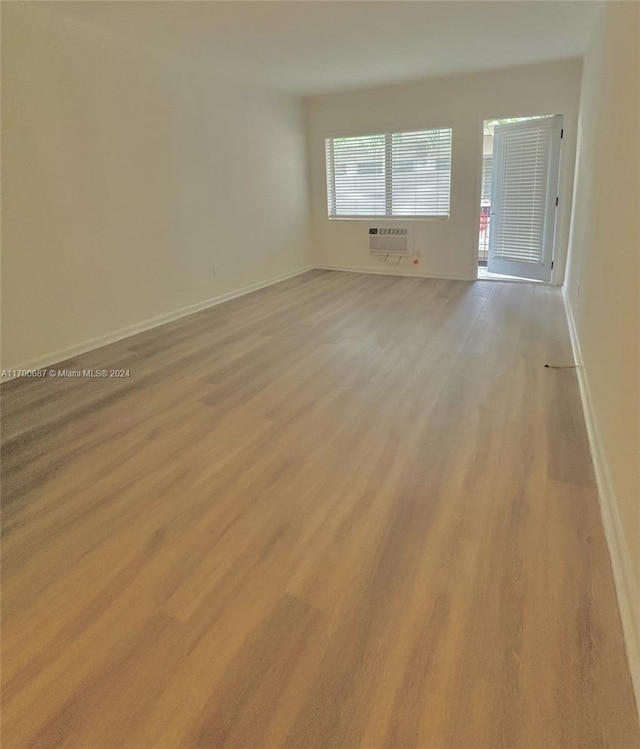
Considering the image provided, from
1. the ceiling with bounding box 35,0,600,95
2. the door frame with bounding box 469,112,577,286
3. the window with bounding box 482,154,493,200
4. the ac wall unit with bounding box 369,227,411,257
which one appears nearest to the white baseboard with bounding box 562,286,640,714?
the ceiling with bounding box 35,0,600,95

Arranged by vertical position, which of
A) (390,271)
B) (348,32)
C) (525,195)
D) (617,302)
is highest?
(348,32)

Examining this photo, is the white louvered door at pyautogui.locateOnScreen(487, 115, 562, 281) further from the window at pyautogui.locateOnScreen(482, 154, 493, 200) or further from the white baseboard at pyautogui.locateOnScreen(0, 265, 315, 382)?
the white baseboard at pyautogui.locateOnScreen(0, 265, 315, 382)

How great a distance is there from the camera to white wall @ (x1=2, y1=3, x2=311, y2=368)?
3296 mm

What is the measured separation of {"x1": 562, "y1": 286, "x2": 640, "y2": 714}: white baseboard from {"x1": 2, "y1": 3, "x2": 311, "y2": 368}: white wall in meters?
3.76

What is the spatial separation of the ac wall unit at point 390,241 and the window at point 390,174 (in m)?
0.25

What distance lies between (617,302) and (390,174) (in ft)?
16.8

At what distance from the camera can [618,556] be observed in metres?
1.53

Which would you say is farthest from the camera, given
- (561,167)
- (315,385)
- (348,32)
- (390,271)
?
(390,271)

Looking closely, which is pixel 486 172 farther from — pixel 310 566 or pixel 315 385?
pixel 310 566

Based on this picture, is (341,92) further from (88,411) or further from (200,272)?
(88,411)

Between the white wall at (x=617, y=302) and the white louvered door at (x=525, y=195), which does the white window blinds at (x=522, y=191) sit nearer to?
the white louvered door at (x=525, y=195)

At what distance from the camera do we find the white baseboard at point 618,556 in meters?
A: 1.23

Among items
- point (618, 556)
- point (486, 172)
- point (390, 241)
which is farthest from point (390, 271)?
point (618, 556)

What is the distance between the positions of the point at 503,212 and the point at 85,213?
486 cm
